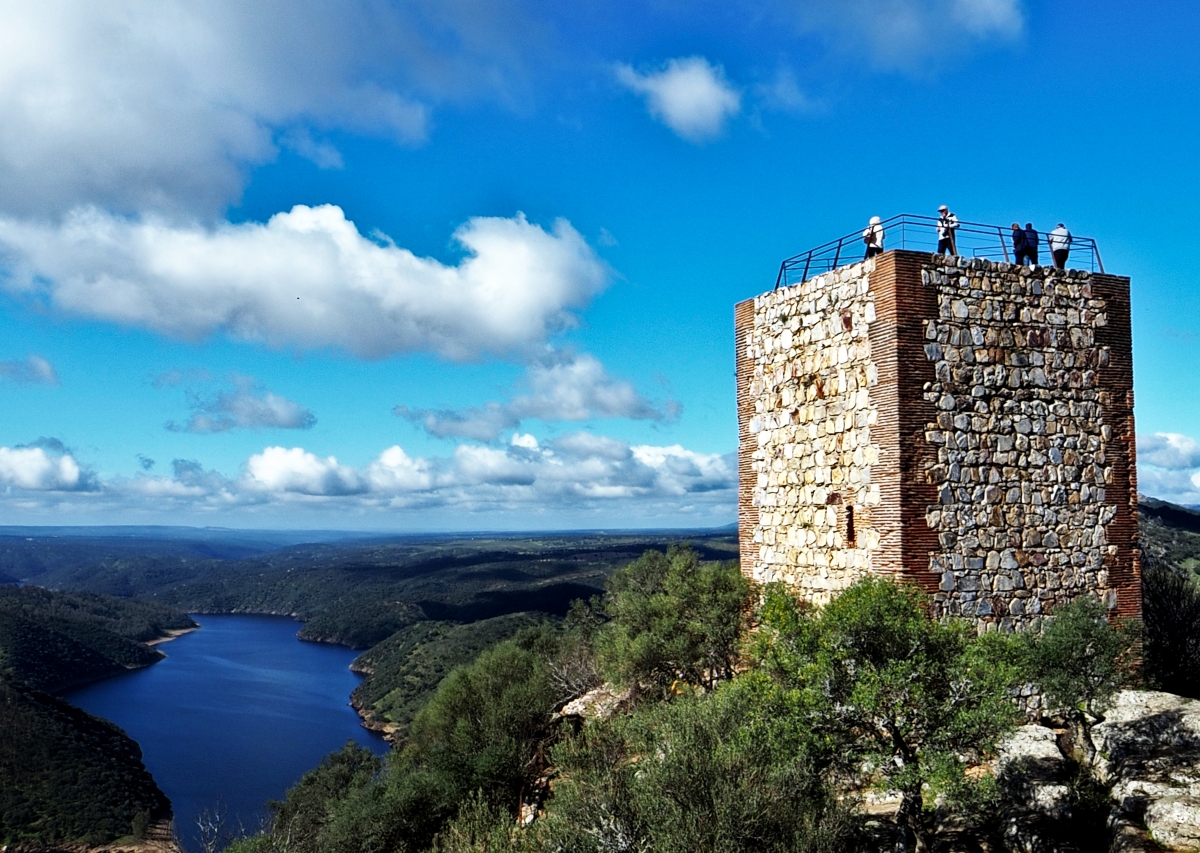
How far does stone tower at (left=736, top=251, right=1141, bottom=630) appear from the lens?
30.7ft

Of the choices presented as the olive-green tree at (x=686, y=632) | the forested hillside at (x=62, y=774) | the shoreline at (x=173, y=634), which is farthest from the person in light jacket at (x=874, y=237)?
the shoreline at (x=173, y=634)

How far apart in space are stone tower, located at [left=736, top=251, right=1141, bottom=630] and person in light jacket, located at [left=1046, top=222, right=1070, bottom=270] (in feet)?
1.39

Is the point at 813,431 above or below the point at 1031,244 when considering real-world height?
below

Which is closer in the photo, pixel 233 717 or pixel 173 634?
pixel 233 717

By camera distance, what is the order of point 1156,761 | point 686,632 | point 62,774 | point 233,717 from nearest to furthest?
point 1156,761 < point 686,632 < point 62,774 < point 233,717

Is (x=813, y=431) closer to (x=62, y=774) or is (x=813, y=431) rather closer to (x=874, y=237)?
(x=874, y=237)

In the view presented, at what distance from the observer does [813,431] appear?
10531 millimetres

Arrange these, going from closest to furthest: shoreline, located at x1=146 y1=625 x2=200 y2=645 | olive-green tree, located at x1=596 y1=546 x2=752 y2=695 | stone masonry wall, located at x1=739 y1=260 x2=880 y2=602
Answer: stone masonry wall, located at x1=739 y1=260 x2=880 y2=602 → olive-green tree, located at x1=596 y1=546 x2=752 y2=695 → shoreline, located at x1=146 y1=625 x2=200 y2=645

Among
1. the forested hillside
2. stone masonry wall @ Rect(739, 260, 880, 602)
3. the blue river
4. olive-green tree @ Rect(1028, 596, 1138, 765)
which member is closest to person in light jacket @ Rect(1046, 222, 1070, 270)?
stone masonry wall @ Rect(739, 260, 880, 602)

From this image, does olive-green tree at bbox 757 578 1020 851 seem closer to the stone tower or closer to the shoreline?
the stone tower

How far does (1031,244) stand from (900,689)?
6808 millimetres

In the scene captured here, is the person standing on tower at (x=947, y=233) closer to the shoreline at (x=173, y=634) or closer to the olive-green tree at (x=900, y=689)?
the olive-green tree at (x=900, y=689)

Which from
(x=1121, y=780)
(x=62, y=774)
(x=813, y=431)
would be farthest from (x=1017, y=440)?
(x=62, y=774)

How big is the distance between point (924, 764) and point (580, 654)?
15.2 m
